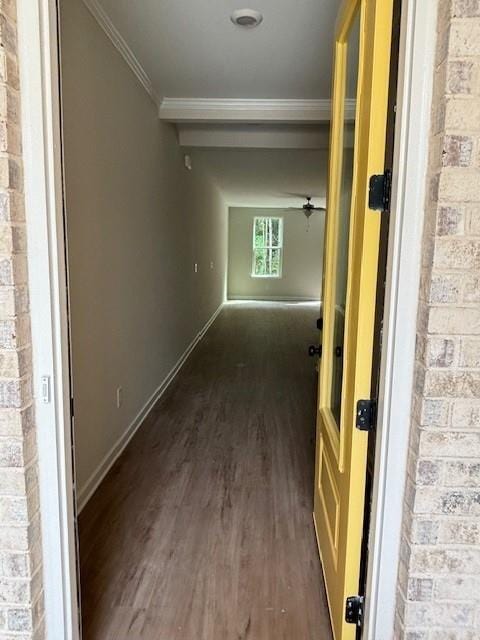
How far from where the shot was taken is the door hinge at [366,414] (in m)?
1.27

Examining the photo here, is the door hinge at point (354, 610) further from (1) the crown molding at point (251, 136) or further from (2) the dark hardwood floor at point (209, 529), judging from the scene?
(1) the crown molding at point (251, 136)

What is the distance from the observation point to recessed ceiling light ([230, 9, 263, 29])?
233 cm

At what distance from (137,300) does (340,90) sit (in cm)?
208

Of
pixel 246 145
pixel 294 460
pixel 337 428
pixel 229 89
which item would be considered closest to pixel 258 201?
pixel 246 145

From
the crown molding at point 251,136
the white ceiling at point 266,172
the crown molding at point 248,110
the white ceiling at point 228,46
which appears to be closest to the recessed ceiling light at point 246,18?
the white ceiling at point 228,46

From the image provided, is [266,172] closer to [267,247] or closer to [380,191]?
[267,247]

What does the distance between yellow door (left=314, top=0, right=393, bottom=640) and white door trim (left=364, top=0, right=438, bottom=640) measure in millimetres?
98

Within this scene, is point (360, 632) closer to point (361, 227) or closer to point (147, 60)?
point (361, 227)

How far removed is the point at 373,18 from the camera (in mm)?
1189

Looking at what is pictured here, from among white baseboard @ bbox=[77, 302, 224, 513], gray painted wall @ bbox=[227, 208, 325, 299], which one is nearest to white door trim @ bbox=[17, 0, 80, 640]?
white baseboard @ bbox=[77, 302, 224, 513]

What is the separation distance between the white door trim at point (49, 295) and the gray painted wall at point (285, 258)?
36.3ft

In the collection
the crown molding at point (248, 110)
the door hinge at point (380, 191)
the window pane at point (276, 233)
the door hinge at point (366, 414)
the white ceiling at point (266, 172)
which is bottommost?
the door hinge at point (366, 414)

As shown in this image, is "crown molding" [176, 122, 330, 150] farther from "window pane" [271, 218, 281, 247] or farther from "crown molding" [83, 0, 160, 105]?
"window pane" [271, 218, 281, 247]

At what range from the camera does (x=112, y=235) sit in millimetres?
2754
